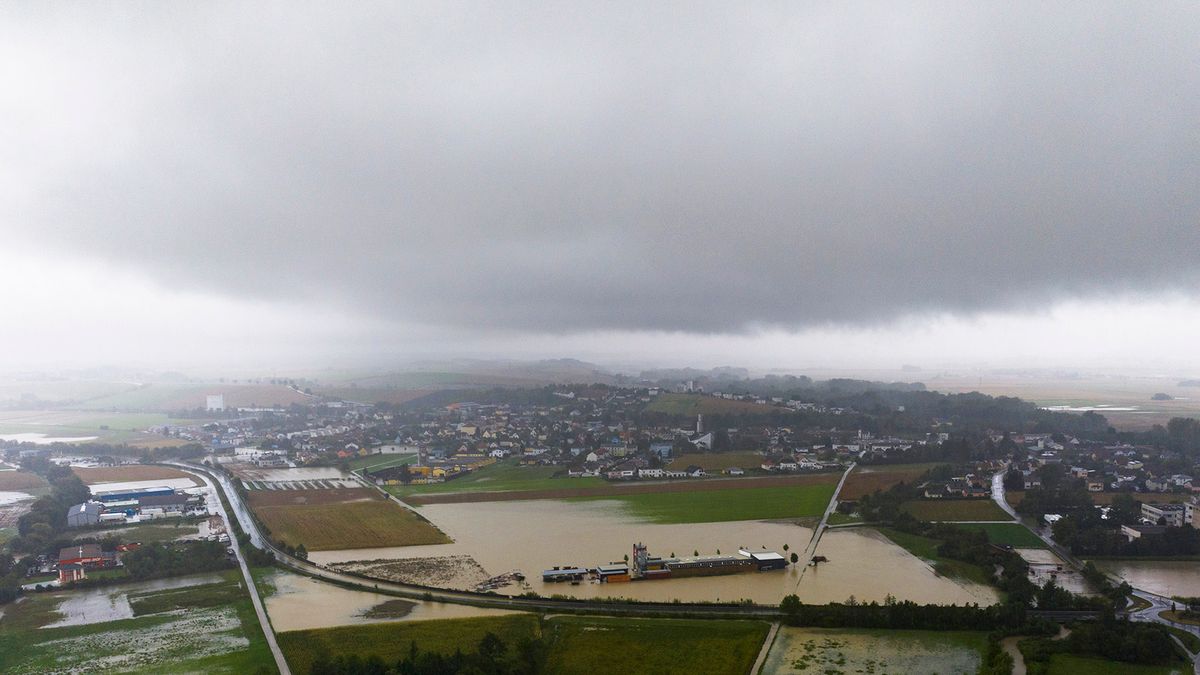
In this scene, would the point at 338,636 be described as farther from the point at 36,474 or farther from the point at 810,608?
the point at 36,474

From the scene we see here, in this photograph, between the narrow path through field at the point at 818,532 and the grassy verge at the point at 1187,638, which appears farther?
the narrow path through field at the point at 818,532

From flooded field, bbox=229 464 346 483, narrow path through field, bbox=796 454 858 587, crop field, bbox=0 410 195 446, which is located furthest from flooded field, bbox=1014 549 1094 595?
crop field, bbox=0 410 195 446

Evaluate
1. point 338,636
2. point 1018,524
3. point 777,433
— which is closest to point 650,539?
point 338,636

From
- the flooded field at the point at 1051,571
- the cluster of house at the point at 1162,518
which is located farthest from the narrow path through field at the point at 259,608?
the cluster of house at the point at 1162,518

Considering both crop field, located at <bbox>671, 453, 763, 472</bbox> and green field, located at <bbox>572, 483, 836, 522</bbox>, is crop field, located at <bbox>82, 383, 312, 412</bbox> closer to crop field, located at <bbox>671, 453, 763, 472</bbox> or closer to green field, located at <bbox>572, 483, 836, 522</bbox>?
crop field, located at <bbox>671, 453, 763, 472</bbox>

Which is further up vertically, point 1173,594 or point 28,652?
point 1173,594

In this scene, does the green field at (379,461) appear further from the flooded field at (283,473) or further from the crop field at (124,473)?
the crop field at (124,473)
